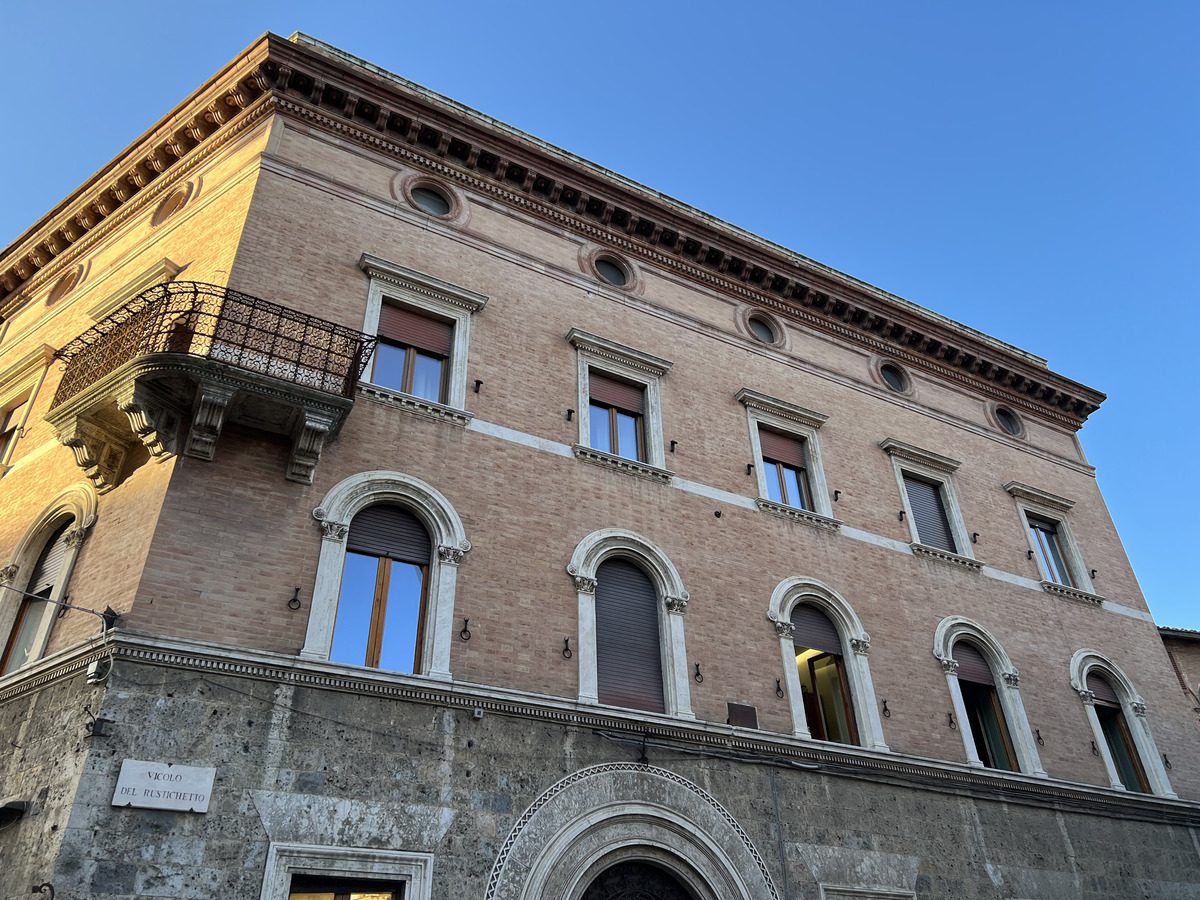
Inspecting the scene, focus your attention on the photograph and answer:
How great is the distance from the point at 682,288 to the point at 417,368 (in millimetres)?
5644

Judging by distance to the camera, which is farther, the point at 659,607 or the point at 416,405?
the point at 659,607

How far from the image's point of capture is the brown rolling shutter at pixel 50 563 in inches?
412

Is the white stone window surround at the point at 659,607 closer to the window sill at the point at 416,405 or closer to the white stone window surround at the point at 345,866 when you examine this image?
the window sill at the point at 416,405

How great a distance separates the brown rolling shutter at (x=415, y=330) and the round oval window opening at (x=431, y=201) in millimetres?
2074

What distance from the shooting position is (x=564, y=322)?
13.8 metres

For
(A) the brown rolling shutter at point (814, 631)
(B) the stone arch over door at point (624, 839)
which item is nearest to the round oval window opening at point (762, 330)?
(A) the brown rolling shutter at point (814, 631)

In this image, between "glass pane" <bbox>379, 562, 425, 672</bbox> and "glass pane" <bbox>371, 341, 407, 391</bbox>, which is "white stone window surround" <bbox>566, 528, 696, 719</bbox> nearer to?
"glass pane" <bbox>379, 562, 425, 672</bbox>

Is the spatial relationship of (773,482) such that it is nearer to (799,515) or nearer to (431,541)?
(799,515)

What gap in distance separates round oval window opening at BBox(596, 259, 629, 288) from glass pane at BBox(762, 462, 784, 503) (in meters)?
3.91

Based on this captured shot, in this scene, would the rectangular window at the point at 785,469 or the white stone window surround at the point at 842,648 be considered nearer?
the white stone window surround at the point at 842,648

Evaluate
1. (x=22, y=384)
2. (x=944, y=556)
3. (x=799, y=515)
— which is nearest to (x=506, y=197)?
(x=799, y=515)

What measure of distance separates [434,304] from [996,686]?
35.2ft

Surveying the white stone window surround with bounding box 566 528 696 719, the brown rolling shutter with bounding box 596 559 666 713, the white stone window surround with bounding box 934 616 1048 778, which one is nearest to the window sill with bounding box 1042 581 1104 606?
the white stone window surround with bounding box 934 616 1048 778

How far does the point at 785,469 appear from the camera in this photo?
1495 cm
